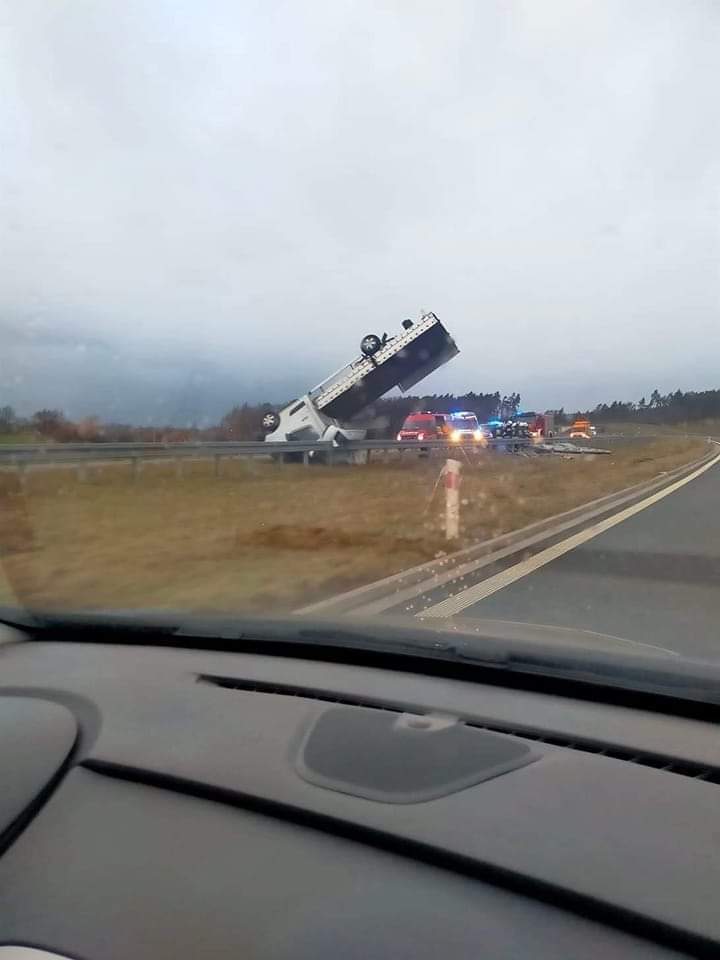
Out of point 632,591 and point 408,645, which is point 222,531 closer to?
point 632,591

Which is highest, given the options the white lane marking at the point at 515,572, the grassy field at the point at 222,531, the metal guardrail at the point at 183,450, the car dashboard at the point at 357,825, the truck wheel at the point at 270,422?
the truck wheel at the point at 270,422

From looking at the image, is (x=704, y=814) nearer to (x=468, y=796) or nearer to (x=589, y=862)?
(x=589, y=862)

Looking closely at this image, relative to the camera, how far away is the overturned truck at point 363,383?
23266 millimetres

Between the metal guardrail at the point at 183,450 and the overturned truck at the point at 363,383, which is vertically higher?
the overturned truck at the point at 363,383

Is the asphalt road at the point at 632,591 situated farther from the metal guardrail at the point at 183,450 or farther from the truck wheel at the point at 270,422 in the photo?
the truck wheel at the point at 270,422

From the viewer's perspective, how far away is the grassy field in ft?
26.3

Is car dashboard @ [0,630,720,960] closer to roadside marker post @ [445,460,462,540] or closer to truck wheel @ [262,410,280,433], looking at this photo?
roadside marker post @ [445,460,462,540]

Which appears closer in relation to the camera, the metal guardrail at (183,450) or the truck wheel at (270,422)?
the metal guardrail at (183,450)

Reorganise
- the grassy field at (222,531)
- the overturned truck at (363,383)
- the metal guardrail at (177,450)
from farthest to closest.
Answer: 1. the overturned truck at (363,383)
2. the metal guardrail at (177,450)
3. the grassy field at (222,531)

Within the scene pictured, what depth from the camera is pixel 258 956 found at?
6.10ft

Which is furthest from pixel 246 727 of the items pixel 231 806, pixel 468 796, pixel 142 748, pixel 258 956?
pixel 258 956

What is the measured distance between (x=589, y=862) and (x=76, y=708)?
6.37ft

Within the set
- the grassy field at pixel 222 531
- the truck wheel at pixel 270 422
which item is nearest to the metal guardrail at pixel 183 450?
the grassy field at pixel 222 531

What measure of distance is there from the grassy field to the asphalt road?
5.26ft
